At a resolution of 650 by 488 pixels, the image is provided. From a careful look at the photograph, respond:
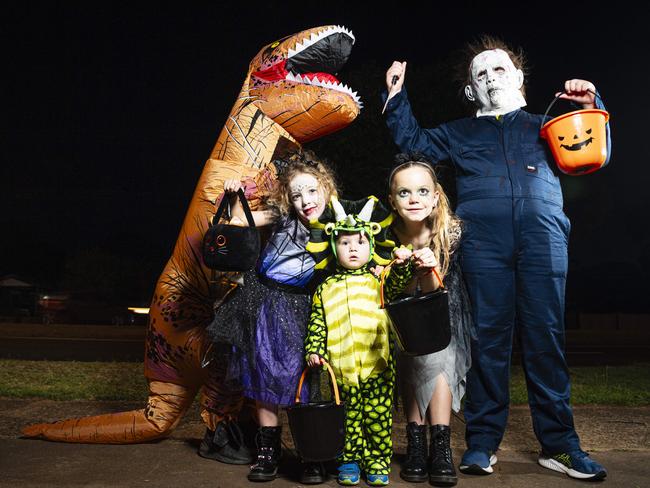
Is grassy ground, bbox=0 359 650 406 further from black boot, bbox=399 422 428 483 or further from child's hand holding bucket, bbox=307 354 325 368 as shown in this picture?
child's hand holding bucket, bbox=307 354 325 368

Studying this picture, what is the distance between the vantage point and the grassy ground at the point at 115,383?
5.29 metres

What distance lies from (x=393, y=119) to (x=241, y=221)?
0.95 metres

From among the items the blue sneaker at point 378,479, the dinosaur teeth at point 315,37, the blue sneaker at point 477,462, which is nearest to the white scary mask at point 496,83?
the dinosaur teeth at point 315,37

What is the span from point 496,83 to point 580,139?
656 millimetres

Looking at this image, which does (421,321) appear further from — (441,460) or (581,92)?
(581,92)

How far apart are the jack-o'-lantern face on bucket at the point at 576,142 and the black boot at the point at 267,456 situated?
1.90 m

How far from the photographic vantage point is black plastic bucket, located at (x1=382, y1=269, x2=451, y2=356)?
8.24ft

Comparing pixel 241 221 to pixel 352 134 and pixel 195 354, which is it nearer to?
pixel 195 354

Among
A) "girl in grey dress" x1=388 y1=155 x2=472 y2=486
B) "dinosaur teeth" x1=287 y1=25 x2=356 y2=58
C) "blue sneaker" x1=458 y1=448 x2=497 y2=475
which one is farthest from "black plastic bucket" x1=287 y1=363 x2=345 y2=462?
"dinosaur teeth" x1=287 y1=25 x2=356 y2=58

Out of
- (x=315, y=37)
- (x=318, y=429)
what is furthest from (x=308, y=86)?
(x=318, y=429)

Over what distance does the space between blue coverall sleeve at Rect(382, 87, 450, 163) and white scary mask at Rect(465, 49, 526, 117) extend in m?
0.29

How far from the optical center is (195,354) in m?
3.54

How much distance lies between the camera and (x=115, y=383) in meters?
6.07

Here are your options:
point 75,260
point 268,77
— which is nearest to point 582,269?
point 75,260
